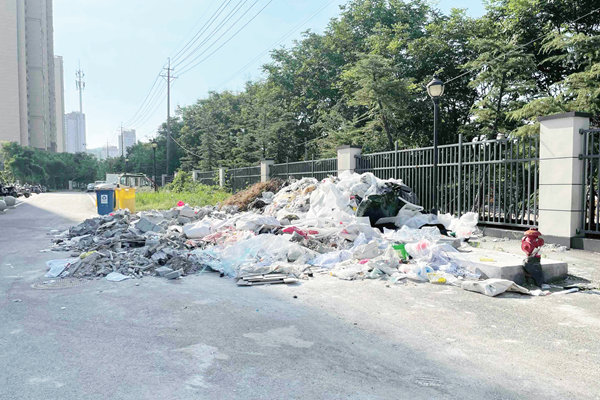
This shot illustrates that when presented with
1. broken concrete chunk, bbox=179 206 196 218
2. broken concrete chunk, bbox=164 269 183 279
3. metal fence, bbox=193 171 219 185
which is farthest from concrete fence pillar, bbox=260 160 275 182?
broken concrete chunk, bbox=164 269 183 279

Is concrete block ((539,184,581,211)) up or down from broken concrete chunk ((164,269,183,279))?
up

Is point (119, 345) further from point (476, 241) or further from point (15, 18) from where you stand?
point (15, 18)

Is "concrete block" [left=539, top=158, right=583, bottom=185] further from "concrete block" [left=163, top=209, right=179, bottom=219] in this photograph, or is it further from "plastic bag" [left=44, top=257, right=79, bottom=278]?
"concrete block" [left=163, top=209, right=179, bottom=219]

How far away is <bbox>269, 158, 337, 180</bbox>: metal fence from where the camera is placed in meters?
16.5

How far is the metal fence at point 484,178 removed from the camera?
31.7ft

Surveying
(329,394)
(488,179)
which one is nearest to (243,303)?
(329,394)

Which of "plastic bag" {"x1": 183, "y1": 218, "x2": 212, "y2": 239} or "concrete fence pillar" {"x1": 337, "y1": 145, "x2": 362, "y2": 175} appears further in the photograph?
"concrete fence pillar" {"x1": 337, "y1": 145, "x2": 362, "y2": 175}

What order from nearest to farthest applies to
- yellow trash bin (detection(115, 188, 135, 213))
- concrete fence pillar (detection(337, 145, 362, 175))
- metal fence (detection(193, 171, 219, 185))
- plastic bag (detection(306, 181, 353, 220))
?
plastic bag (detection(306, 181, 353, 220)) → concrete fence pillar (detection(337, 145, 362, 175)) → yellow trash bin (detection(115, 188, 135, 213)) → metal fence (detection(193, 171, 219, 185))

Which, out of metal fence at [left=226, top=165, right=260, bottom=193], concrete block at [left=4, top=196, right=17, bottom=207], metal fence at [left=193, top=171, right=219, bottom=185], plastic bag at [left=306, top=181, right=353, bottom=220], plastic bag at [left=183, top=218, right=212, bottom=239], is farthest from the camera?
metal fence at [left=193, top=171, right=219, bottom=185]

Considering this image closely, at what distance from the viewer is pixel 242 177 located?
25859 mm

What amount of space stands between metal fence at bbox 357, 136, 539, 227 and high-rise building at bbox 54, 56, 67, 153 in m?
139

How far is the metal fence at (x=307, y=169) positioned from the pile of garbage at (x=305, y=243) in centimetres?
376

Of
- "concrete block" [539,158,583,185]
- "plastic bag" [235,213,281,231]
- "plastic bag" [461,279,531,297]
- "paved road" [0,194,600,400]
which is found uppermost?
"concrete block" [539,158,583,185]

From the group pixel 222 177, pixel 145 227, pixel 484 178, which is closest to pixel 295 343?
pixel 145 227
